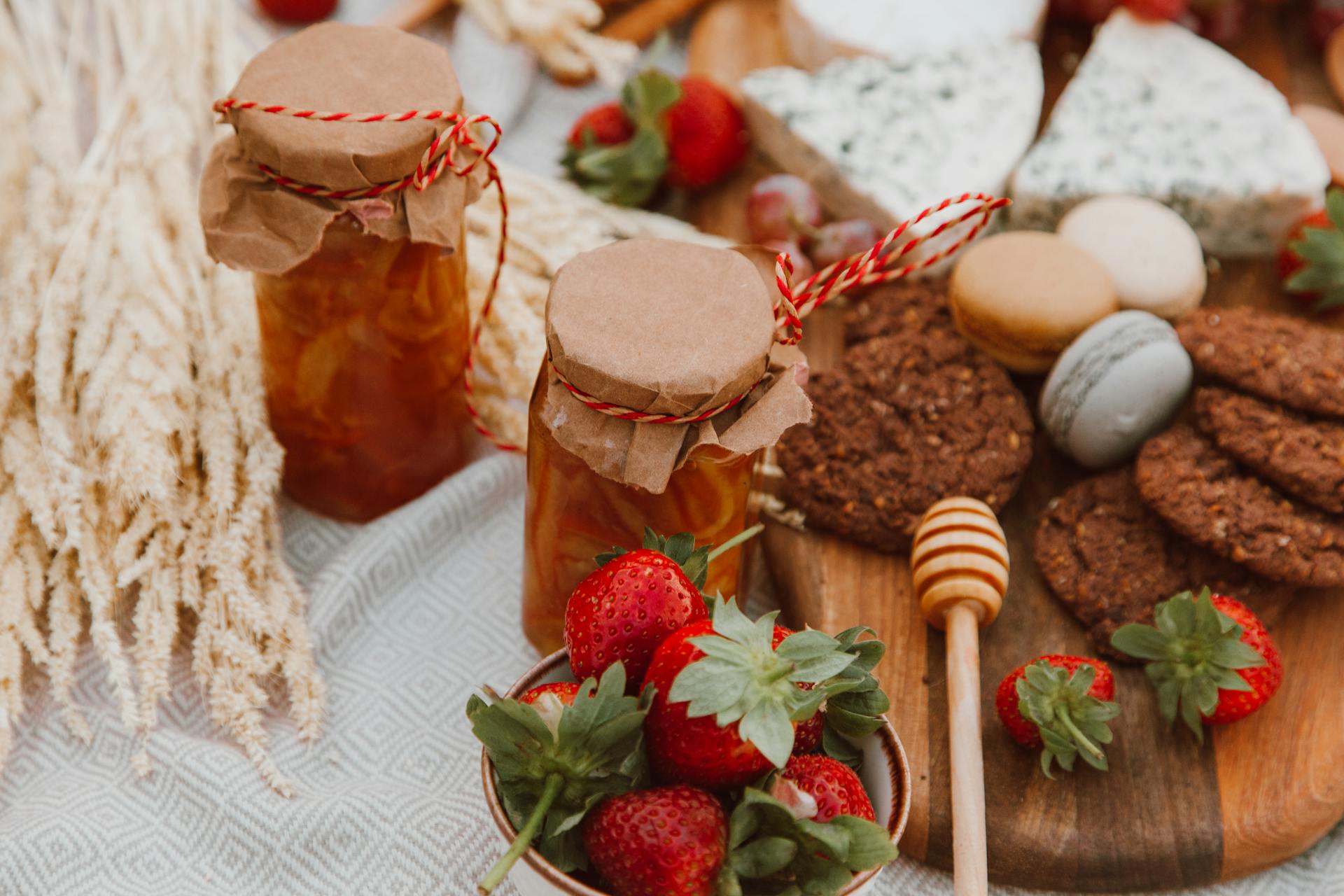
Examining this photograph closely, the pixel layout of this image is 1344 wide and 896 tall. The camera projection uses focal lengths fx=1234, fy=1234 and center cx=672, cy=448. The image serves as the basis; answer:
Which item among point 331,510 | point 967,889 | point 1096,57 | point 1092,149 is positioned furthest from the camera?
point 1096,57

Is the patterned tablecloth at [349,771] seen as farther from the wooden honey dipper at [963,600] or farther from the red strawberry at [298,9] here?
the red strawberry at [298,9]

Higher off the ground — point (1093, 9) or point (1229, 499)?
point (1093, 9)

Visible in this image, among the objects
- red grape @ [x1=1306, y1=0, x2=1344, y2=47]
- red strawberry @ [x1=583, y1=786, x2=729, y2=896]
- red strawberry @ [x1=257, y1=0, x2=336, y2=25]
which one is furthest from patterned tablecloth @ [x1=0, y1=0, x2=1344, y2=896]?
red grape @ [x1=1306, y1=0, x2=1344, y2=47]

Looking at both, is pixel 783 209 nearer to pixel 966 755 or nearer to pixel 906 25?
pixel 906 25

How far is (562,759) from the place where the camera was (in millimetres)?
1033

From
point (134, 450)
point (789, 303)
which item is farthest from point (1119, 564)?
point (134, 450)

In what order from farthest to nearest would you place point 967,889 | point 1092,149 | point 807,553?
point 1092,149, point 807,553, point 967,889

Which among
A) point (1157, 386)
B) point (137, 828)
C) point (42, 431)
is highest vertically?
point (1157, 386)

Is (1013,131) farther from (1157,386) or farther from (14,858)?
(14,858)

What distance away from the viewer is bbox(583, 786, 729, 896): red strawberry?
1002mm

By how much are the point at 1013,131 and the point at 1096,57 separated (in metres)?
0.27

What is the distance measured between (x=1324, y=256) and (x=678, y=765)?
4.53 ft

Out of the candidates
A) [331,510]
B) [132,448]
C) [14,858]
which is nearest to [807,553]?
[331,510]

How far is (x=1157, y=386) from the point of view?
159 cm
